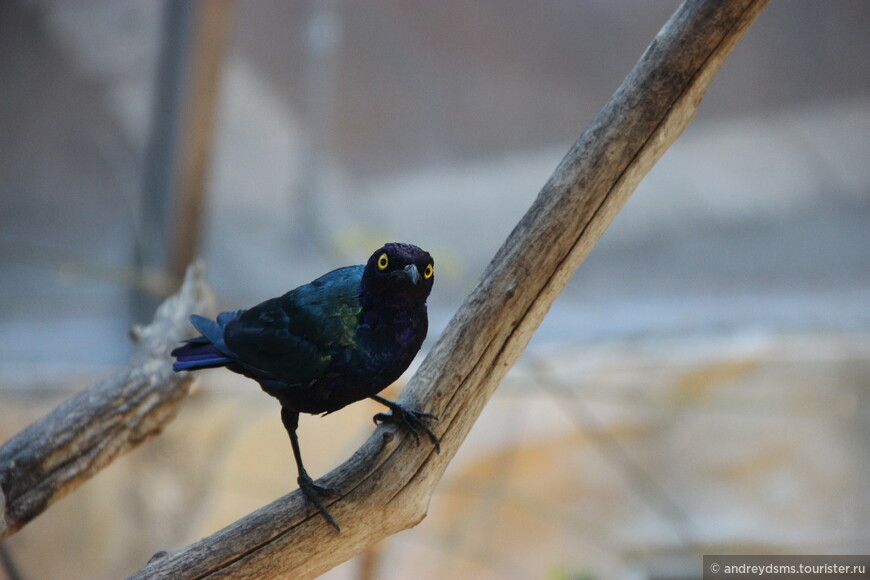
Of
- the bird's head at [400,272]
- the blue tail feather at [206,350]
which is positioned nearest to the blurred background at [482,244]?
the blue tail feather at [206,350]

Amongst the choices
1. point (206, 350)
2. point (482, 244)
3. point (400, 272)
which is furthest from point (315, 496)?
point (482, 244)

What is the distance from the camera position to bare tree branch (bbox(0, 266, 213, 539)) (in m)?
2.11

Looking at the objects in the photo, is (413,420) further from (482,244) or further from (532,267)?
(482,244)

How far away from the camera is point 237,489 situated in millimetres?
5227

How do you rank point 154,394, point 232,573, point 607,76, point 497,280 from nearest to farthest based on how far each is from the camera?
point 232,573
point 497,280
point 154,394
point 607,76

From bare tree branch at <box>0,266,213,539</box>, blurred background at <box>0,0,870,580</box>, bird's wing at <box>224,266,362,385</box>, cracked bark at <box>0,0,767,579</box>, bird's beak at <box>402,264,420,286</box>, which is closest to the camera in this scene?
bird's beak at <box>402,264,420,286</box>

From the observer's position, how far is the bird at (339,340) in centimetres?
167

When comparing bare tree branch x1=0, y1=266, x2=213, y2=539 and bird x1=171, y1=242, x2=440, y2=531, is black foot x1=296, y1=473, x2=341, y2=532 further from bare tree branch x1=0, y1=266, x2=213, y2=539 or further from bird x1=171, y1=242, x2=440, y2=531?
bare tree branch x1=0, y1=266, x2=213, y2=539

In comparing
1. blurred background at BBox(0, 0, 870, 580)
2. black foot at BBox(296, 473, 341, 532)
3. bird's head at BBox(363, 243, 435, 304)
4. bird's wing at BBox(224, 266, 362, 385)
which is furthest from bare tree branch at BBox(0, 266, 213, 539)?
blurred background at BBox(0, 0, 870, 580)

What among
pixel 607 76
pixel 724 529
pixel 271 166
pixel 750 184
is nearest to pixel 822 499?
pixel 724 529

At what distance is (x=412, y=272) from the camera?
5.25 ft

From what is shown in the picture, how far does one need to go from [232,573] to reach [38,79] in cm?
442

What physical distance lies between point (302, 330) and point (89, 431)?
91cm

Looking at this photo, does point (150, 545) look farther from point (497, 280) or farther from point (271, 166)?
point (497, 280)
